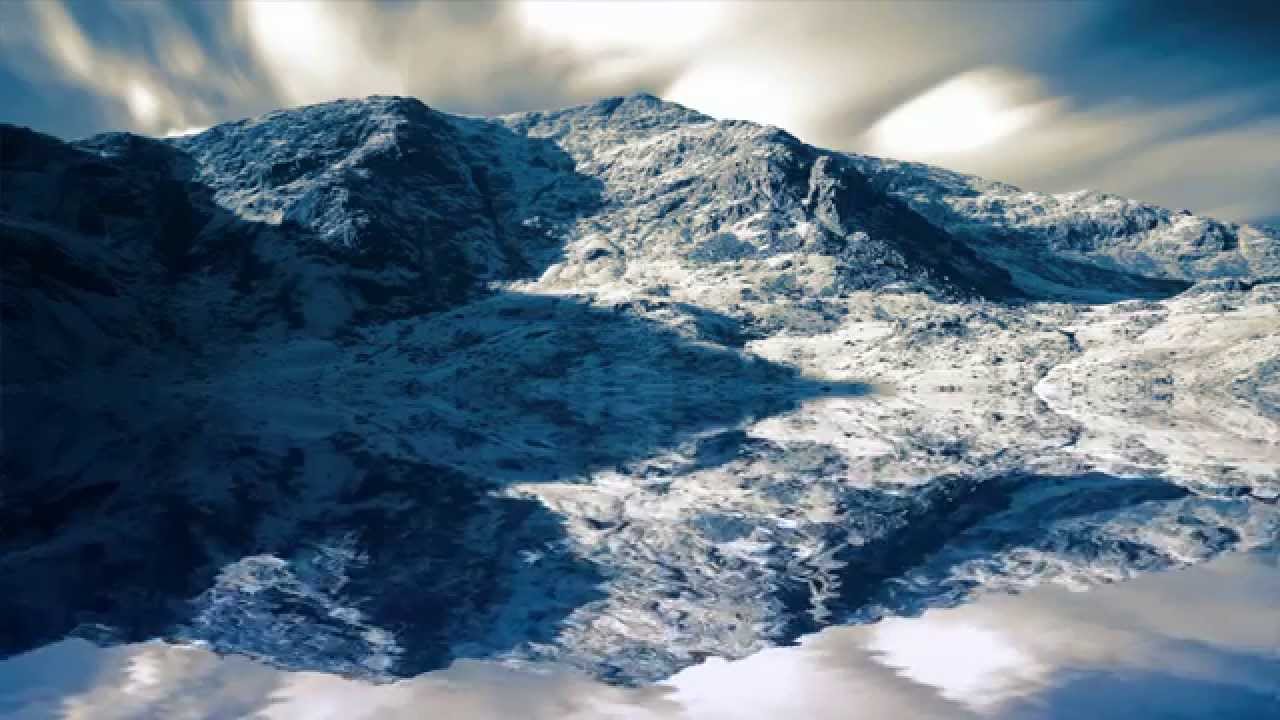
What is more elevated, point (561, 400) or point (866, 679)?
point (561, 400)

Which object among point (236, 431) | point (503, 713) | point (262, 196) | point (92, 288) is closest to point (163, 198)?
point (262, 196)

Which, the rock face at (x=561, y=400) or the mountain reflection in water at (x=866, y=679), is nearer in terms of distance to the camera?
the mountain reflection in water at (x=866, y=679)

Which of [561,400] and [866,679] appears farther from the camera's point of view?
[561,400]

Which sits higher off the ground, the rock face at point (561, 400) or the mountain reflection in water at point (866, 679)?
the rock face at point (561, 400)

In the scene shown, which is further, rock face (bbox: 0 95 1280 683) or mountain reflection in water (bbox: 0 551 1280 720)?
rock face (bbox: 0 95 1280 683)

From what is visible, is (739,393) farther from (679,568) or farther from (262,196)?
(262,196)
